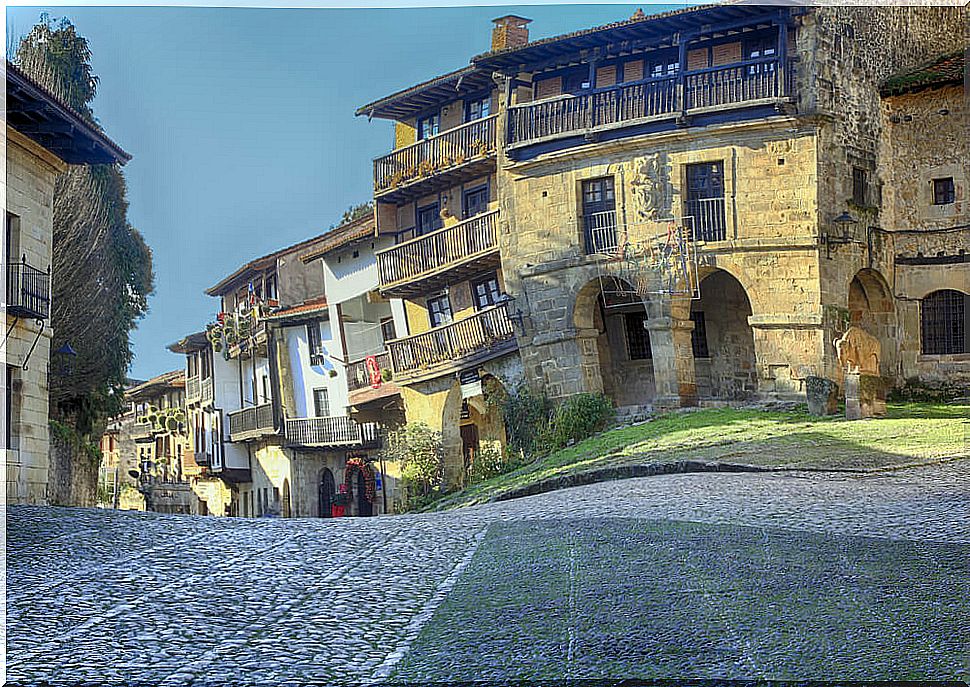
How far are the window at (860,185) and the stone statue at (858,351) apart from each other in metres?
Result: 1.08

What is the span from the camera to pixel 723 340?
36.4 feet

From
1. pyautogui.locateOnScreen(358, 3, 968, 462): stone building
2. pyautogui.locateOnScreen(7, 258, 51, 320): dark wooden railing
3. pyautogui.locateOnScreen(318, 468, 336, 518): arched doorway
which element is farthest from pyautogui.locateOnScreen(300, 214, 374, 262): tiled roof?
pyautogui.locateOnScreen(7, 258, 51, 320): dark wooden railing

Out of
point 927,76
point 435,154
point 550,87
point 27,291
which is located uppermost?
point 927,76

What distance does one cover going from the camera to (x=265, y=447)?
11.7 meters

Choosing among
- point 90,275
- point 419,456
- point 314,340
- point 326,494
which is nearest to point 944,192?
point 419,456

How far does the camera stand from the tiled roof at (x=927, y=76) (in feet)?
37.1

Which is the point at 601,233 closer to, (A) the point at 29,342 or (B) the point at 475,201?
(B) the point at 475,201

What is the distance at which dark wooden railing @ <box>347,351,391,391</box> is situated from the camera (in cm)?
1112

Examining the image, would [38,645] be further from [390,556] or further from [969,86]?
[969,86]

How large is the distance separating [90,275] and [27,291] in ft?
3.04

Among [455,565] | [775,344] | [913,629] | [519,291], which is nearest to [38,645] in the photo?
[455,565]

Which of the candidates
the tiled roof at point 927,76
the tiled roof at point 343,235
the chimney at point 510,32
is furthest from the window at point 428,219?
the tiled roof at point 927,76

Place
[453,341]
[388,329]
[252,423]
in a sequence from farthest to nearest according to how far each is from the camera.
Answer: [252,423], [388,329], [453,341]

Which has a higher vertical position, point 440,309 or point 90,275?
point 90,275
